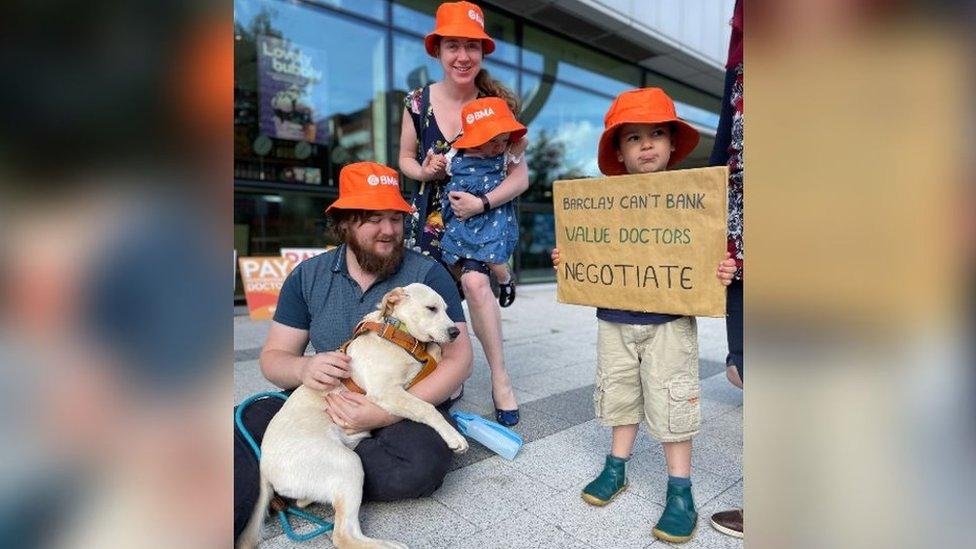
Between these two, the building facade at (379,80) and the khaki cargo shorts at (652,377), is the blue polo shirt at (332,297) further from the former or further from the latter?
the building facade at (379,80)

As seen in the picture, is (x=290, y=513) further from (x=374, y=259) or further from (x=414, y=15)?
(x=414, y=15)

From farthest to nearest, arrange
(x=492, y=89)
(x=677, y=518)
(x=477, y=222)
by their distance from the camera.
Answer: (x=492, y=89) → (x=477, y=222) → (x=677, y=518)

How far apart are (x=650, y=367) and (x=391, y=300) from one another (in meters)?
1.11

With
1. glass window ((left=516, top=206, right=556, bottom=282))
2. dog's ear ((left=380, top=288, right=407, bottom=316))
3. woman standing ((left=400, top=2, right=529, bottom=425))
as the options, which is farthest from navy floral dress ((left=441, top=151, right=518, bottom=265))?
glass window ((left=516, top=206, right=556, bottom=282))

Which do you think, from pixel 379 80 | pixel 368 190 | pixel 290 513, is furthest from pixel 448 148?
pixel 379 80

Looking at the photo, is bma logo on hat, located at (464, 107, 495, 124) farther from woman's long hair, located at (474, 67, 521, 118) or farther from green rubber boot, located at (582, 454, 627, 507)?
green rubber boot, located at (582, 454, 627, 507)

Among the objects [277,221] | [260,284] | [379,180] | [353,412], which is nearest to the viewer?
[353,412]

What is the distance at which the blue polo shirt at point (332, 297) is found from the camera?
2.57 meters

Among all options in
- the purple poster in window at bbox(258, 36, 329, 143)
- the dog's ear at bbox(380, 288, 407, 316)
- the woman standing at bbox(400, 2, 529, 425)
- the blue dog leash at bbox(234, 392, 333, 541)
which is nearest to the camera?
the blue dog leash at bbox(234, 392, 333, 541)

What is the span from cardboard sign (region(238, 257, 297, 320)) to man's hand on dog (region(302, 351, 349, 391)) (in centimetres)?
469

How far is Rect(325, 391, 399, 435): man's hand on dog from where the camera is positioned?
2.19 metres

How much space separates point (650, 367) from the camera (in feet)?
6.84
